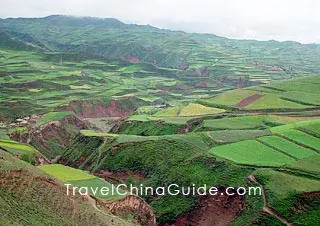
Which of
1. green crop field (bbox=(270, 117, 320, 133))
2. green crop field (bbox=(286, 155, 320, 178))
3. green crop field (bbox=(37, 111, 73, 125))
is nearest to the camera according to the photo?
green crop field (bbox=(286, 155, 320, 178))

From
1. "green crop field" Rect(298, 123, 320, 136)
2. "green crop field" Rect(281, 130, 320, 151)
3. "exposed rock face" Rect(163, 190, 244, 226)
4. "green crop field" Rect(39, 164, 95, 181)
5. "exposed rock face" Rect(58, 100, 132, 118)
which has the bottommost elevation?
"exposed rock face" Rect(58, 100, 132, 118)

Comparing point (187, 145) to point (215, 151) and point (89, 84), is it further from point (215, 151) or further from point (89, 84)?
point (89, 84)

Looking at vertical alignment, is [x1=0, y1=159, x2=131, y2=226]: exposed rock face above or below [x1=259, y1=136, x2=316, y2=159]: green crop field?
above

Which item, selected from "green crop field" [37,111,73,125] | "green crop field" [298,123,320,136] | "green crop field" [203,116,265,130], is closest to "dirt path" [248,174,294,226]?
"green crop field" [298,123,320,136]

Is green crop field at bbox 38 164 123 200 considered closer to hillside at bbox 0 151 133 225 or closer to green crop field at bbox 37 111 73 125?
hillside at bbox 0 151 133 225

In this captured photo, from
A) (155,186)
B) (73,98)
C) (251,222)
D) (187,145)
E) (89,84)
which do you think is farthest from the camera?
(89,84)

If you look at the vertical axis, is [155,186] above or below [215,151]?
below

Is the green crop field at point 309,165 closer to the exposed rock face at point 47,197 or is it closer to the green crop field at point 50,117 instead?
the exposed rock face at point 47,197

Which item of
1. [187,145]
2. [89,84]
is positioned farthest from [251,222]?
[89,84]
